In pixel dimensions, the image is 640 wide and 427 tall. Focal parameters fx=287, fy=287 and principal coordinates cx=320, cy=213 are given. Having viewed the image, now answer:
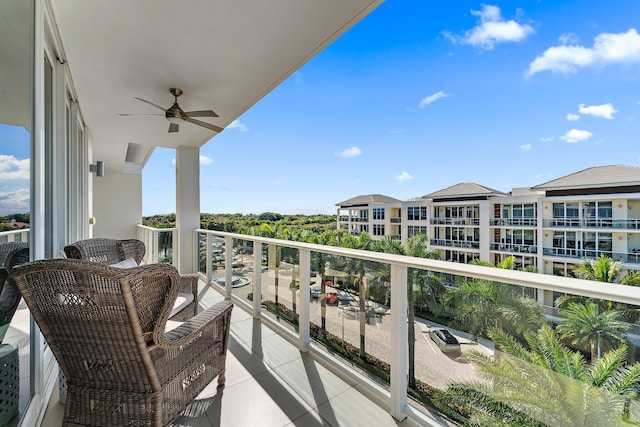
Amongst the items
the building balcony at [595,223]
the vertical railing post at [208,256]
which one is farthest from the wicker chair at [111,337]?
the building balcony at [595,223]

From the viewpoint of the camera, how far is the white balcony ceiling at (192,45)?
2.20 metres

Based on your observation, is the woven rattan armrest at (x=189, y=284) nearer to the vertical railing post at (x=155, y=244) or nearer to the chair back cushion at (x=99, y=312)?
the chair back cushion at (x=99, y=312)

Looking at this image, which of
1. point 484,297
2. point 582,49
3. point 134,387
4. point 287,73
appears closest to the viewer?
point 134,387

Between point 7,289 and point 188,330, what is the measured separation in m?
0.81

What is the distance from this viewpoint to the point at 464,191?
25000 millimetres

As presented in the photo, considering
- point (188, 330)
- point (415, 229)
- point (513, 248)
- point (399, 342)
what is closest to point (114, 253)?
point (188, 330)

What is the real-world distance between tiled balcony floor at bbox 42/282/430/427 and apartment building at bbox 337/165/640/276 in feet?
43.2

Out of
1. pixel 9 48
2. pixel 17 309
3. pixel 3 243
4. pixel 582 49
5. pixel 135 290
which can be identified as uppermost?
pixel 582 49

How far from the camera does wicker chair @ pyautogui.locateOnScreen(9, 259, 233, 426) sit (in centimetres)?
118

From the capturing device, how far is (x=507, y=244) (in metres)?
19.1

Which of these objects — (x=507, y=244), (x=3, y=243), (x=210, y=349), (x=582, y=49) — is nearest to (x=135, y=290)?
(x=3, y=243)

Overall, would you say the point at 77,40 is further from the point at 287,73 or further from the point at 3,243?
the point at 3,243

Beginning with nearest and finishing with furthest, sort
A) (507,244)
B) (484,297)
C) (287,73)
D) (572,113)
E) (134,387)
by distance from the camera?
(134,387), (484,297), (287,73), (507,244), (572,113)

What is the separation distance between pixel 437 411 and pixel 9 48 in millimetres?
2881
